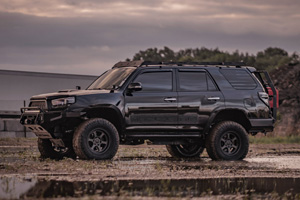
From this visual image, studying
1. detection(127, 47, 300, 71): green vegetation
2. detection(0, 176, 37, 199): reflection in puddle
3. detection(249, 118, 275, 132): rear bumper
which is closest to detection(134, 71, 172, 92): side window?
detection(249, 118, 275, 132): rear bumper

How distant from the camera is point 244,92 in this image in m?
16.8

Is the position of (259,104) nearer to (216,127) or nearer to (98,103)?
(216,127)

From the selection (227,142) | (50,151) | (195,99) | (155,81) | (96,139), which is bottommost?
(50,151)

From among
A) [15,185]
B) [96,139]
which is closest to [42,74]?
[96,139]

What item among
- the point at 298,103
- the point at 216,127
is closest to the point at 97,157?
the point at 216,127

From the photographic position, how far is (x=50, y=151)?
1606 centimetres

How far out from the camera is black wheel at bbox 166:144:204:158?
1759 cm

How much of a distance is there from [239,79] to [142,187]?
23.1 ft

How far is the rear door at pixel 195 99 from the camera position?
635 inches

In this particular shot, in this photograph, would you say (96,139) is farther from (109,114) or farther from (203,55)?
(203,55)

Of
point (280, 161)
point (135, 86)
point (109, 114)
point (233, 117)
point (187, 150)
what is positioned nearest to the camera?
point (135, 86)

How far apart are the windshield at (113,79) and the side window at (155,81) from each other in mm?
309

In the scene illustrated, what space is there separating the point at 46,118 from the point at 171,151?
392 cm

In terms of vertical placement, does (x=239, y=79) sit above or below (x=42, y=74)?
below
